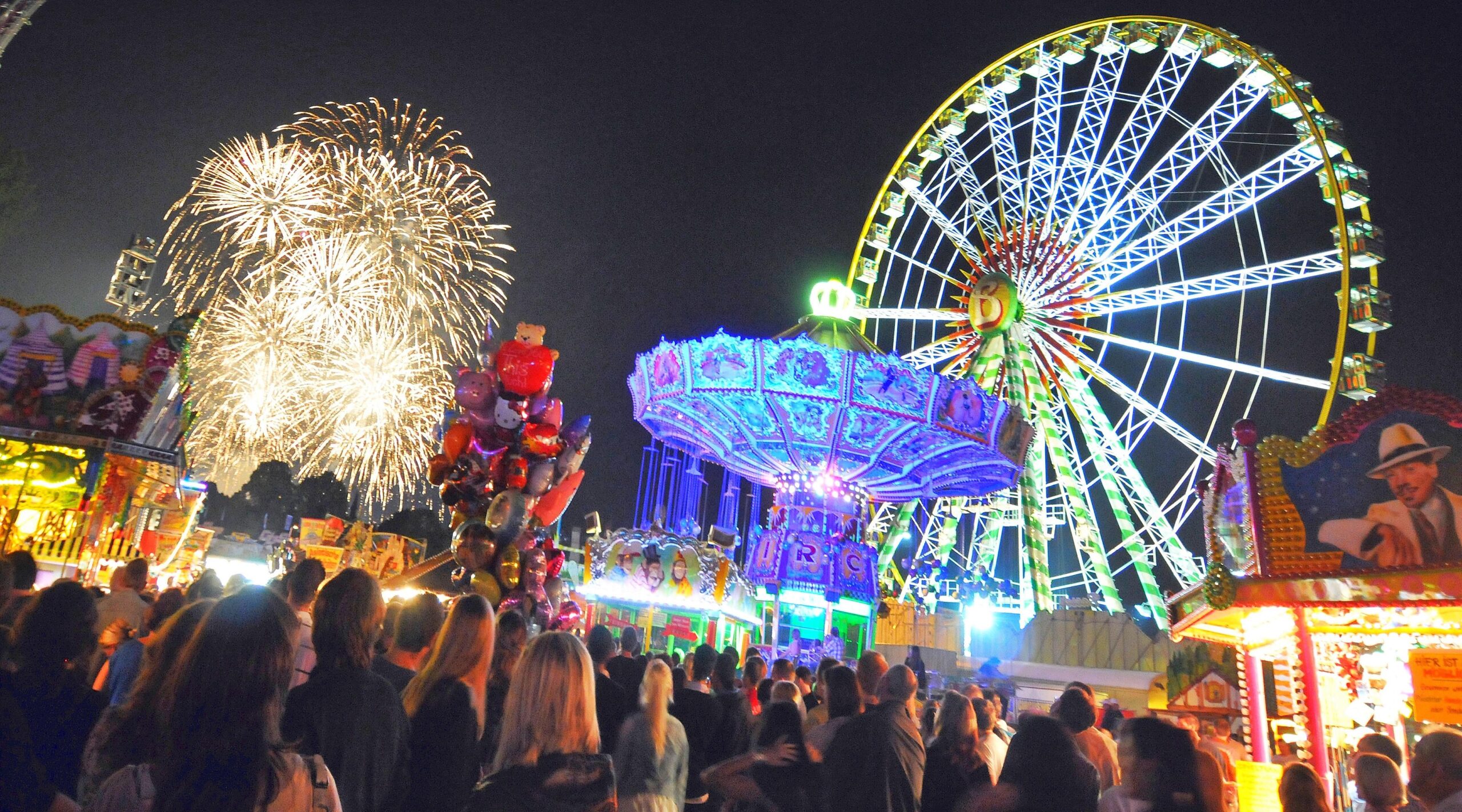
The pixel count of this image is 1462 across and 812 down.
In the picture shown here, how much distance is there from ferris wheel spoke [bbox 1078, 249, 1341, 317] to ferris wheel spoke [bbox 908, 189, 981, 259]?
10.4 feet

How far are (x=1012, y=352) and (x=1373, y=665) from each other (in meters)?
12.1

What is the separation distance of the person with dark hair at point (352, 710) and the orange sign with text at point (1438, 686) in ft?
27.8

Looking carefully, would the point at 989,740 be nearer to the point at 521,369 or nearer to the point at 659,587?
the point at 521,369

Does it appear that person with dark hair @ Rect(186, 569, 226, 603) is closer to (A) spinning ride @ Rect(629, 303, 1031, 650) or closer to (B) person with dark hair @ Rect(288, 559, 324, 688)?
(B) person with dark hair @ Rect(288, 559, 324, 688)

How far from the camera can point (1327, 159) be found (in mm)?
17156

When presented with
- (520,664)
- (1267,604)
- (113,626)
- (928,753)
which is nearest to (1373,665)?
(1267,604)

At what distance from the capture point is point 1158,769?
320 centimetres

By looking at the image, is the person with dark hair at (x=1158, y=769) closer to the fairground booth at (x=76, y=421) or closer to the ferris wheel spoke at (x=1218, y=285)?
the fairground booth at (x=76, y=421)

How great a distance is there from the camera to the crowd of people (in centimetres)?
188

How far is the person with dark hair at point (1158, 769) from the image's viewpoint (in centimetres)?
315

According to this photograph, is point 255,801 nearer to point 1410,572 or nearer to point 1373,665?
point 1410,572

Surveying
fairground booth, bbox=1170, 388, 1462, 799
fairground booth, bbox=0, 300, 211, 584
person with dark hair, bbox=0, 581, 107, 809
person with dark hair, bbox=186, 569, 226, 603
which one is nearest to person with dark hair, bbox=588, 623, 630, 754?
person with dark hair, bbox=186, 569, 226, 603

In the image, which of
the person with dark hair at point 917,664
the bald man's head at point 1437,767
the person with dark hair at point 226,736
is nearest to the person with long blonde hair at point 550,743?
the person with dark hair at point 226,736

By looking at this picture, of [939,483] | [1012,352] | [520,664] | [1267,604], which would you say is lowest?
[520,664]
